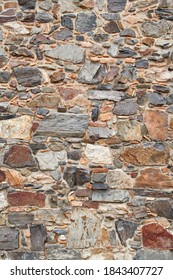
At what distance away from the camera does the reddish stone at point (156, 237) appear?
4.00 m

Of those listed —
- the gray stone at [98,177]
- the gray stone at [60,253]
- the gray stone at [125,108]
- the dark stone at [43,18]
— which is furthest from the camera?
the dark stone at [43,18]

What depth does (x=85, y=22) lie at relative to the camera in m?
4.30

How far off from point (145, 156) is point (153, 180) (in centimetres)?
23

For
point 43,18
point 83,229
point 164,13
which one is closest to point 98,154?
point 83,229

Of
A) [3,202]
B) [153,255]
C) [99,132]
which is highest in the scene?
[99,132]

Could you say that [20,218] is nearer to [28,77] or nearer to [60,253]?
[60,253]

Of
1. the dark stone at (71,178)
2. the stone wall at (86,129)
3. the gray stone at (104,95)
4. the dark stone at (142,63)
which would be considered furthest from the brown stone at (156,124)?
the dark stone at (71,178)

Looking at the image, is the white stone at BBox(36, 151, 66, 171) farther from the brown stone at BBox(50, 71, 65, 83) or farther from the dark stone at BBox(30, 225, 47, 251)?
the brown stone at BBox(50, 71, 65, 83)

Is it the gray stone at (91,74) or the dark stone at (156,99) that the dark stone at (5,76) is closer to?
the gray stone at (91,74)

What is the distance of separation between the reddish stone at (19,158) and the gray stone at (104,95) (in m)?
0.79

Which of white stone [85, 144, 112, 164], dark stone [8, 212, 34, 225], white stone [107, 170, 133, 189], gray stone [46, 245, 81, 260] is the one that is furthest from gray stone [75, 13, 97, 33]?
gray stone [46, 245, 81, 260]

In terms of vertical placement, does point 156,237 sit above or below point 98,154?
below

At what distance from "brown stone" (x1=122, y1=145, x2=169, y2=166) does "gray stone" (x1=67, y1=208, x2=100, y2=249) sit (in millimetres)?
623

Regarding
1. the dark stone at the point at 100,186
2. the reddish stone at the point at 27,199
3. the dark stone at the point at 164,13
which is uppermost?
the dark stone at the point at 164,13
